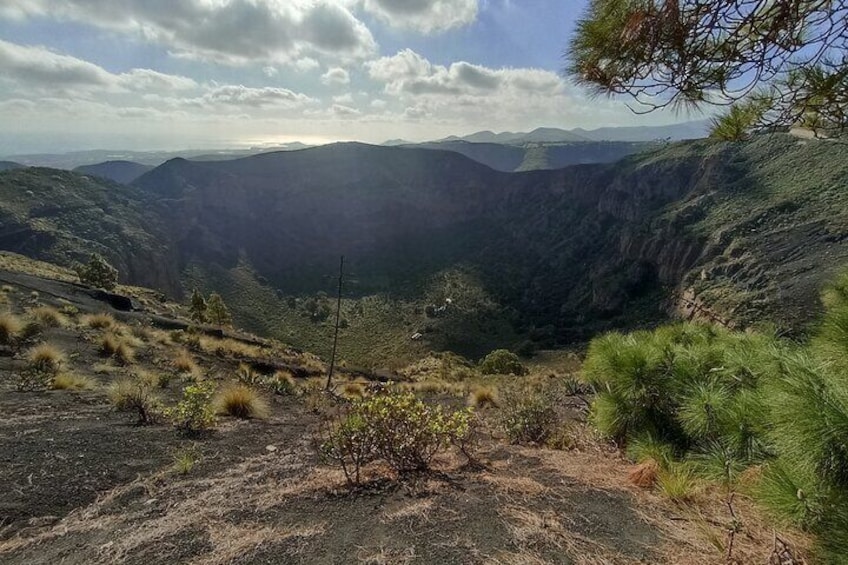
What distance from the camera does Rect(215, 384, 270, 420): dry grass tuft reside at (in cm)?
782

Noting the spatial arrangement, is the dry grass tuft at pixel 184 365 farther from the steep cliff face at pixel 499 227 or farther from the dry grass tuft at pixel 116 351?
the steep cliff face at pixel 499 227

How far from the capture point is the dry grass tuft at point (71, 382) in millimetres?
7902

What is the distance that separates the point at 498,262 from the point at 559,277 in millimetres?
11983

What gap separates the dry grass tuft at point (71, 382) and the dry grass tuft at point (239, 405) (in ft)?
7.97

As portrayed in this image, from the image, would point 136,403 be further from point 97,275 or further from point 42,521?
point 97,275

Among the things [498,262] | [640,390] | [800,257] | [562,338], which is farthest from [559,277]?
[640,390]

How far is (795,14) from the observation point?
11.2 feet

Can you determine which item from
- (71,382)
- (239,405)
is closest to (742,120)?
(239,405)

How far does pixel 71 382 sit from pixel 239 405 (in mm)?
3092

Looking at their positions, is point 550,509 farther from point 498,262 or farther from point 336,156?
point 336,156

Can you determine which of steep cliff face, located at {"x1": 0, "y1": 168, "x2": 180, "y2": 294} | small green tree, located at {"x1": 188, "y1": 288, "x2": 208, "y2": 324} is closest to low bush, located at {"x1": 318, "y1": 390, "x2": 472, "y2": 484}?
small green tree, located at {"x1": 188, "y1": 288, "x2": 208, "y2": 324}

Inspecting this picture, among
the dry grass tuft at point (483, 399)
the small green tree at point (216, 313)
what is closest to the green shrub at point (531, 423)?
the dry grass tuft at point (483, 399)

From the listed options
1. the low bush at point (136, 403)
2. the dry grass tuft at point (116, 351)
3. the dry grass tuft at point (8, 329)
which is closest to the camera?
the low bush at point (136, 403)

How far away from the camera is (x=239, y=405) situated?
7.91 metres
